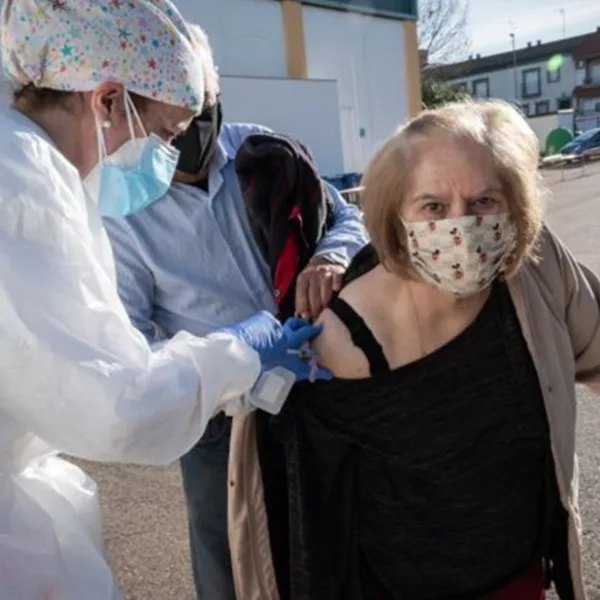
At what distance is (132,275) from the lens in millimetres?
1744

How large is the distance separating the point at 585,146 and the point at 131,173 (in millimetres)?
27044

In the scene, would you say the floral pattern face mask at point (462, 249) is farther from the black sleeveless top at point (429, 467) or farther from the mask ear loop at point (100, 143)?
the mask ear loop at point (100, 143)

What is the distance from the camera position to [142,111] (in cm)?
132

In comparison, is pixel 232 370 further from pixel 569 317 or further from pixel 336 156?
pixel 336 156

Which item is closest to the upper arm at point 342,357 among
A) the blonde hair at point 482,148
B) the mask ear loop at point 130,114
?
the blonde hair at point 482,148

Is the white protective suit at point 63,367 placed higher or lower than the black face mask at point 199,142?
lower

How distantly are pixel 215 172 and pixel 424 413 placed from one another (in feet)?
2.50

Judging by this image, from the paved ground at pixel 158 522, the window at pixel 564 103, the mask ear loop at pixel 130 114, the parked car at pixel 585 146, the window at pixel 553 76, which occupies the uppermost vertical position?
the window at pixel 553 76

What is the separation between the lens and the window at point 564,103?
5094cm

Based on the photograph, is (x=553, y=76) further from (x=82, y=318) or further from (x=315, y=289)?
(x=82, y=318)

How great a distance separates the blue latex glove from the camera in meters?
1.34

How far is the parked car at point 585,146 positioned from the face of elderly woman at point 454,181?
78.7 ft

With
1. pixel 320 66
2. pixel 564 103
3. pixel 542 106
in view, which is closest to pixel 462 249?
pixel 320 66

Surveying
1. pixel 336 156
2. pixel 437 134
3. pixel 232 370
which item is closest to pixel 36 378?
pixel 232 370
